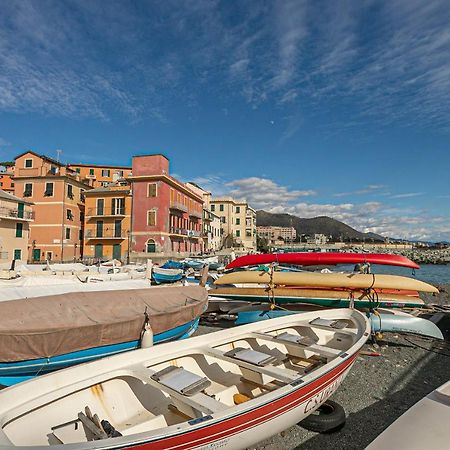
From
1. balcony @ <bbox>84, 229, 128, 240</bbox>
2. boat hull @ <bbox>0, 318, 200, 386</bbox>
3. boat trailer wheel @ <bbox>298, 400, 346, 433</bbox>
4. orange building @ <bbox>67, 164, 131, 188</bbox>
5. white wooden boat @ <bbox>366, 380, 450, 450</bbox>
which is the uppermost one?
orange building @ <bbox>67, 164, 131, 188</bbox>

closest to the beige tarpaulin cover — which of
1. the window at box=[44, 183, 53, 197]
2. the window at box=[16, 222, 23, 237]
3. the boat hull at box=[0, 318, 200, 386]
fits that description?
the boat hull at box=[0, 318, 200, 386]

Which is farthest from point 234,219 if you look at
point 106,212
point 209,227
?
point 106,212

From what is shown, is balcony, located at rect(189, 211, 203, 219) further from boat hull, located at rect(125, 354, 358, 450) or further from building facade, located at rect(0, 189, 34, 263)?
boat hull, located at rect(125, 354, 358, 450)

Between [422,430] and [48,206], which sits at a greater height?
[48,206]

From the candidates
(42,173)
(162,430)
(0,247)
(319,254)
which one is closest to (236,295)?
(319,254)

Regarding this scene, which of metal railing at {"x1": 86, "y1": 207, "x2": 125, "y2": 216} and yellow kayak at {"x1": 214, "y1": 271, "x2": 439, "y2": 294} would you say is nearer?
yellow kayak at {"x1": 214, "y1": 271, "x2": 439, "y2": 294}

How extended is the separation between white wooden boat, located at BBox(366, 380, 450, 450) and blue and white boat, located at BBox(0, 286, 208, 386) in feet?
17.2

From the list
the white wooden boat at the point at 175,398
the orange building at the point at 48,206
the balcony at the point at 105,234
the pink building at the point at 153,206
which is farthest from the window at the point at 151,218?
the white wooden boat at the point at 175,398

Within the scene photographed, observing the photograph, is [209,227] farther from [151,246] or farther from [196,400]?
[196,400]

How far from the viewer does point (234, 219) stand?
74125mm

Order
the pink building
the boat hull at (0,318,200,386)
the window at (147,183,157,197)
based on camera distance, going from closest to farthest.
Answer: the boat hull at (0,318,200,386)
the pink building
the window at (147,183,157,197)

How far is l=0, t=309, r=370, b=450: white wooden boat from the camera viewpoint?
10.2 feet

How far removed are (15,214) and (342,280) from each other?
1197 inches

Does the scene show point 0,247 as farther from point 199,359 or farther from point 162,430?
point 162,430
